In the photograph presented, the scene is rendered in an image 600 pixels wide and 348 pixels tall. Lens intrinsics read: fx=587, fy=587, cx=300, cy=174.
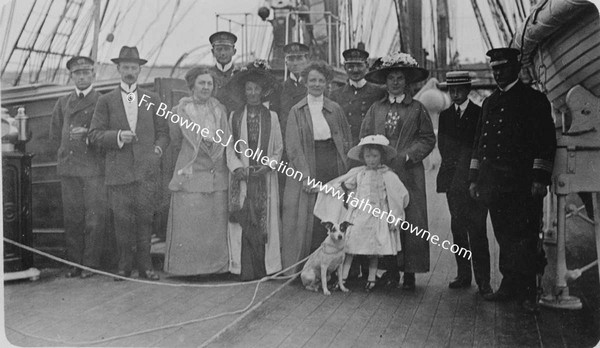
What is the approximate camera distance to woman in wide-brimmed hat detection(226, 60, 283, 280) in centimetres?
353

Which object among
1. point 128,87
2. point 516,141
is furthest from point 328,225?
point 128,87

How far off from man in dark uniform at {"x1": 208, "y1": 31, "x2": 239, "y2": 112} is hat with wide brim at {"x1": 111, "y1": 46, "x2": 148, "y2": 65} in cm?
42

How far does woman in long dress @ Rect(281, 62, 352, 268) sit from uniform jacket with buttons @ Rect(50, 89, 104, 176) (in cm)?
121

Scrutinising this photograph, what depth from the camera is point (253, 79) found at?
3.54 m

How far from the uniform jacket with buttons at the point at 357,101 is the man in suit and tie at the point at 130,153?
1.09m

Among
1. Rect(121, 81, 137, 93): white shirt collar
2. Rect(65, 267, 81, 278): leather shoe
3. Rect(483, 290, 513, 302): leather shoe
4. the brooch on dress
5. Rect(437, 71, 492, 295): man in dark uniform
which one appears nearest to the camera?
Rect(483, 290, 513, 302): leather shoe

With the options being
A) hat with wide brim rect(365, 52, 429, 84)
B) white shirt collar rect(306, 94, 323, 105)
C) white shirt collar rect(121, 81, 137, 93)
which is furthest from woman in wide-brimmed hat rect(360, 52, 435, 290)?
white shirt collar rect(121, 81, 137, 93)

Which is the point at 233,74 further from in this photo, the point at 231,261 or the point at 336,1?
the point at 231,261

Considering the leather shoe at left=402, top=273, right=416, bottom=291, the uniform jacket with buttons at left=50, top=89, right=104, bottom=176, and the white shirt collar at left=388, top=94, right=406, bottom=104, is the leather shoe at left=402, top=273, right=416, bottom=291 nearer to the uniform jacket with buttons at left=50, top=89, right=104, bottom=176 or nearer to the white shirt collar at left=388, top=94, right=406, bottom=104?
the white shirt collar at left=388, top=94, right=406, bottom=104

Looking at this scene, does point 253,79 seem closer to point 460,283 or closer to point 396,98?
point 396,98

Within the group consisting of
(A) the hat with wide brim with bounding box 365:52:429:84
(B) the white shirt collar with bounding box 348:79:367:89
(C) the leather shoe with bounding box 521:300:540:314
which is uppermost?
(A) the hat with wide brim with bounding box 365:52:429:84

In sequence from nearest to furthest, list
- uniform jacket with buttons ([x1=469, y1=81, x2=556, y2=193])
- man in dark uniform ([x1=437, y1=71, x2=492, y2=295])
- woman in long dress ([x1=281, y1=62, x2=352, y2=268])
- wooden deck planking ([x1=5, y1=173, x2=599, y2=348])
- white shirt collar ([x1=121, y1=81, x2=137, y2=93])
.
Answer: wooden deck planking ([x1=5, y1=173, x2=599, y2=348]) → uniform jacket with buttons ([x1=469, y1=81, x2=556, y2=193]) → man in dark uniform ([x1=437, y1=71, x2=492, y2=295]) → woman in long dress ([x1=281, y1=62, x2=352, y2=268]) → white shirt collar ([x1=121, y1=81, x2=137, y2=93])

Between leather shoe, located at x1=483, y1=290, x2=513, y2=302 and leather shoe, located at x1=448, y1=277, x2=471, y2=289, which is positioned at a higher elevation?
leather shoe, located at x1=448, y1=277, x2=471, y2=289

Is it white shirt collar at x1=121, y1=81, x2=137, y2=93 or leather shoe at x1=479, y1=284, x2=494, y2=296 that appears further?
white shirt collar at x1=121, y1=81, x2=137, y2=93
